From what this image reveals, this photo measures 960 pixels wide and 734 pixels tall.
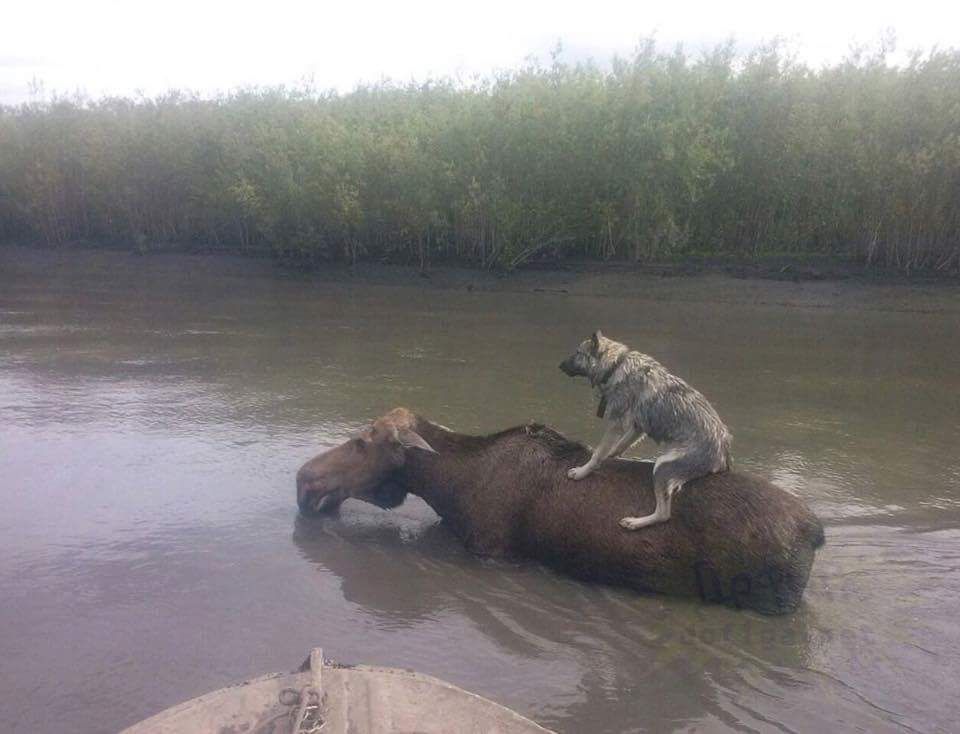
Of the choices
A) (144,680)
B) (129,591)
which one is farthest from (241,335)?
(144,680)

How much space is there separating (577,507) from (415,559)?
142 centimetres

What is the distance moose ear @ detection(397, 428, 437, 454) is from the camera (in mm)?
7098

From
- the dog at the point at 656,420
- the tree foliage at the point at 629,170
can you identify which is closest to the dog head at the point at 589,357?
the dog at the point at 656,420

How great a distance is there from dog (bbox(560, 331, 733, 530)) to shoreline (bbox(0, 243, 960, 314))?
56.0 feet

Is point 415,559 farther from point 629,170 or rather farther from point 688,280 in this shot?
point 629,170

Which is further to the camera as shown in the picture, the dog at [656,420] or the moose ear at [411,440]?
the moose ear at [411,440]

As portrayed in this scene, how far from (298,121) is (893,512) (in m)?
31.1

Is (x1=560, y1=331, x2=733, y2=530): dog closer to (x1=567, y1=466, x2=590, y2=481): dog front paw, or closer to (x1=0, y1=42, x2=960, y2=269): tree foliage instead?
(x1=567, y1=466, x2=590, y2=481): dog front paw

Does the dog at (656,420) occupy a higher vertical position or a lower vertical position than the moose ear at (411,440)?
higher

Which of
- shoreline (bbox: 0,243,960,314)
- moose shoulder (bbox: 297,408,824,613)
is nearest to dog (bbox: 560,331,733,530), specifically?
moose shoulder (bbox: 297,408,824,613)

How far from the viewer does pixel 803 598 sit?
239 inches

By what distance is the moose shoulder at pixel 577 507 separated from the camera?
580 cm

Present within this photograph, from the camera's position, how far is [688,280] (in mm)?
24422

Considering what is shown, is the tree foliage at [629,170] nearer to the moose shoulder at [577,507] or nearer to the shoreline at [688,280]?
the shoreline at [688,280]
